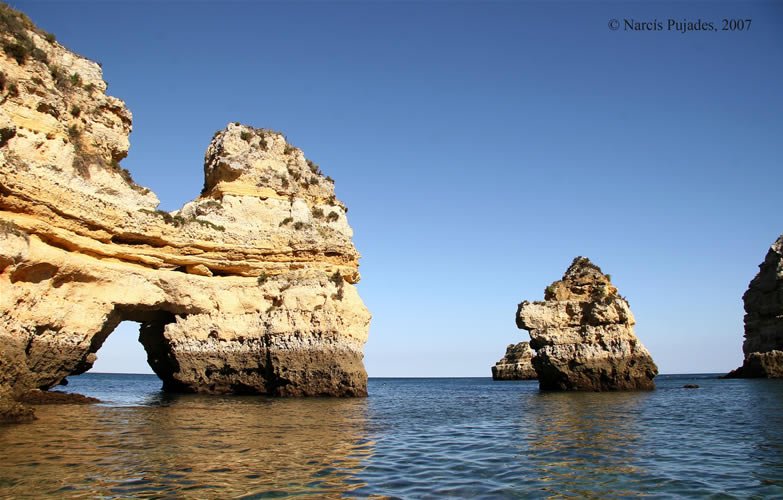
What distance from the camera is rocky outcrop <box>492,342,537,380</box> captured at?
74.3 meters

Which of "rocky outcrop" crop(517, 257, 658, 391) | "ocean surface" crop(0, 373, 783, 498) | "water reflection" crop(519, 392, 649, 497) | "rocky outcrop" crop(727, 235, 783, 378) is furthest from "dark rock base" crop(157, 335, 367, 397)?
"rocky outcrop" crop(727, 235, 783, 378)

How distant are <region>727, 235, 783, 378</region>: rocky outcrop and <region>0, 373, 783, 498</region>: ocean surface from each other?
44214 mm

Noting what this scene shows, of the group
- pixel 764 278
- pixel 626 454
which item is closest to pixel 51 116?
pixel 626 454

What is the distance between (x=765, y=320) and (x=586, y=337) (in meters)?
35.1

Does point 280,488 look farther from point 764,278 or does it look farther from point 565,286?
point 764,278

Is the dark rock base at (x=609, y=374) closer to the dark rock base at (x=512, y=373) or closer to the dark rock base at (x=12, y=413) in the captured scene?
the dark rock base at (x=12, y=413)

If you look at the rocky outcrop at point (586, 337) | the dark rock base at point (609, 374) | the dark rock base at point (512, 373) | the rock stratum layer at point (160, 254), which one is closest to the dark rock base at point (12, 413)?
the rock stratum layer at point (160, 254)

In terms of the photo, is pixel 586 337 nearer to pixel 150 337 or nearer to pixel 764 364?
pixel 150 337

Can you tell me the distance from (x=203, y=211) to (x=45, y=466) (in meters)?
19.7

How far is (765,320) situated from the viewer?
57.4 meters

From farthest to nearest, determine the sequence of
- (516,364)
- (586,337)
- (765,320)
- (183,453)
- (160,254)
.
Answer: (516,364)
(765,320)
(586,337)
(160,254)
(183,453)

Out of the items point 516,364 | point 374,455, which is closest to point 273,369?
point 374,455

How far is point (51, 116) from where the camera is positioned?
21.0 metres

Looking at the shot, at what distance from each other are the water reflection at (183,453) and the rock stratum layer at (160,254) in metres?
3.71
